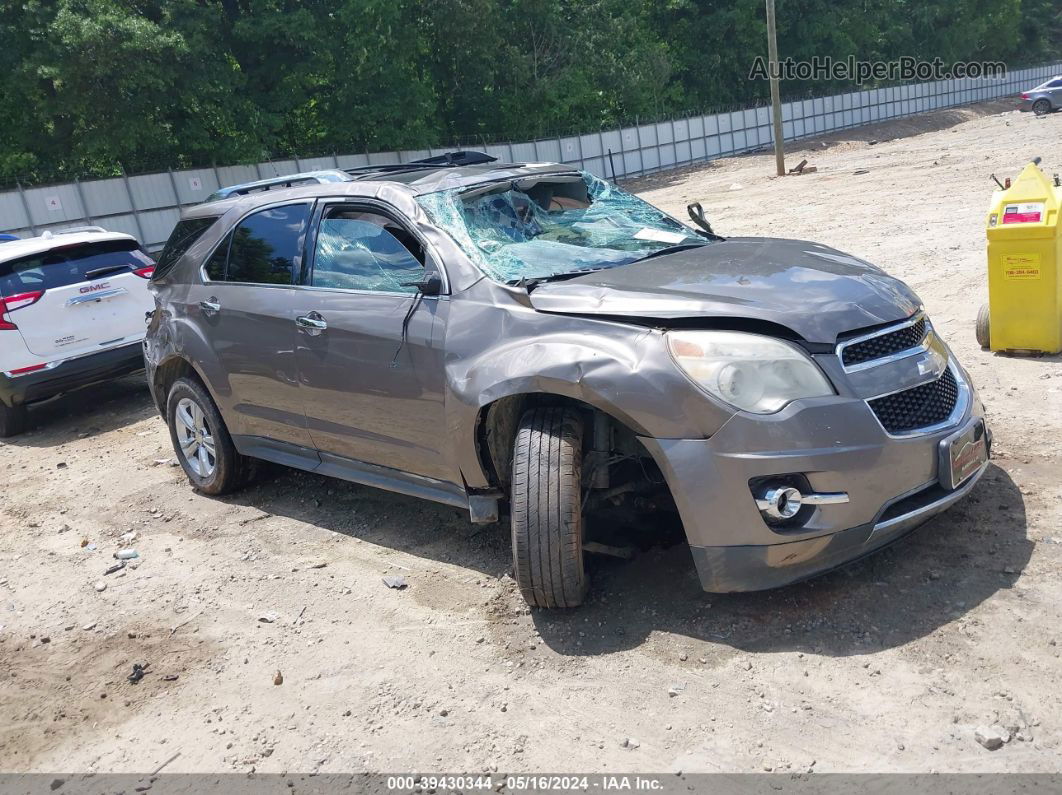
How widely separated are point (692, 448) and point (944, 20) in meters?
64.3

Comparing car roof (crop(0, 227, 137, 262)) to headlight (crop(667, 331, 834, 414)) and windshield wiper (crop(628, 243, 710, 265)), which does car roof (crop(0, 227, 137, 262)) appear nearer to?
windshield wiper (crop(628, 243, 710, 265))

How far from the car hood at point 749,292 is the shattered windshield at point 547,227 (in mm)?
231

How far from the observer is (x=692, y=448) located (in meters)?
3.35

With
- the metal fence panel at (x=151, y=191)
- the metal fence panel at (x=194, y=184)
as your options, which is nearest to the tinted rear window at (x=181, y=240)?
the metal fence panel at (x=151, y=191)

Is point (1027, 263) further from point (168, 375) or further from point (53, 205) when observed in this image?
point (53, 205)

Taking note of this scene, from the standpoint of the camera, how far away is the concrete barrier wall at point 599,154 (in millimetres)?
21953

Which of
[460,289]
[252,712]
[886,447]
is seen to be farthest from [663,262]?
[252,712]

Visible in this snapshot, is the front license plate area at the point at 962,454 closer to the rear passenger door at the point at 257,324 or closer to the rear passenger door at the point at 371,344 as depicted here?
the rear passenger door at the point at 371,344

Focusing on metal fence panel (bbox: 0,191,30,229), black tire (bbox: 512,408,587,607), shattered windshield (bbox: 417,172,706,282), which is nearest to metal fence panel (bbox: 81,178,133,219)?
metal fence panel (bbox: 0,191,30,229)

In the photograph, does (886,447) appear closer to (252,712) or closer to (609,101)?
(252,712)

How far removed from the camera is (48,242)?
8.23 m

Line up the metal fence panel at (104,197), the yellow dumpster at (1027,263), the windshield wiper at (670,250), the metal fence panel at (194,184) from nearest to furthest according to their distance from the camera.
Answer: the windshield wiper at (670,250) < the yellow dumpster at (1027,263) < the metal fence panel at (104,197) < the metal fence panel at (194,184)

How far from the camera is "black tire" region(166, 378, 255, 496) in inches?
218

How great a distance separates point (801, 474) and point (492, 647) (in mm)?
1392
